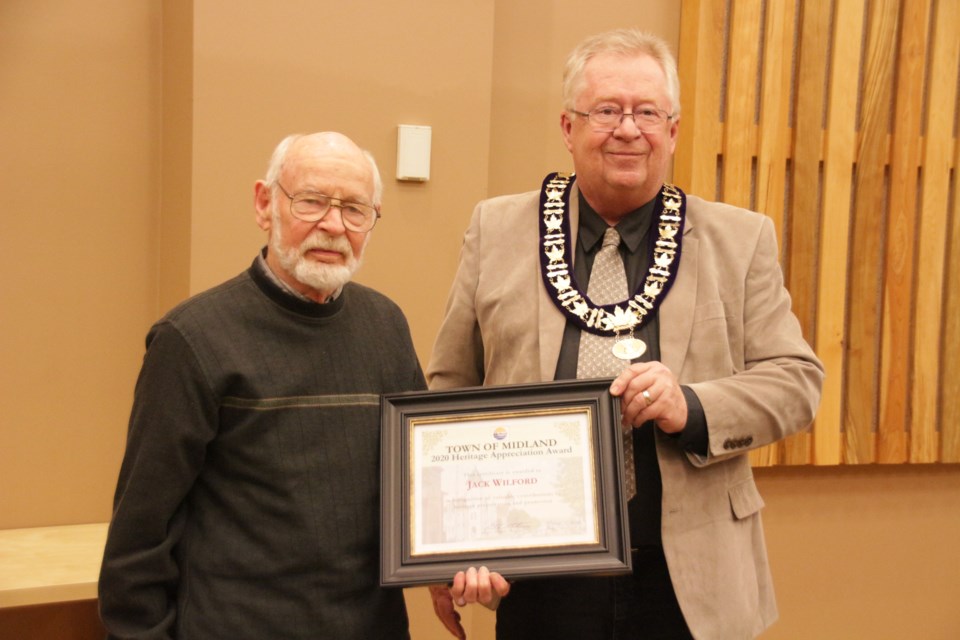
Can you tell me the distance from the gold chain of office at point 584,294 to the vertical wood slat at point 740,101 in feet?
4.72

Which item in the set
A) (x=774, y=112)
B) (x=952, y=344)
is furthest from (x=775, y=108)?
(x=952, y=344)

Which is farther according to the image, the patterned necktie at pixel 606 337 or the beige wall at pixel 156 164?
the beige wall at pixel 156 164

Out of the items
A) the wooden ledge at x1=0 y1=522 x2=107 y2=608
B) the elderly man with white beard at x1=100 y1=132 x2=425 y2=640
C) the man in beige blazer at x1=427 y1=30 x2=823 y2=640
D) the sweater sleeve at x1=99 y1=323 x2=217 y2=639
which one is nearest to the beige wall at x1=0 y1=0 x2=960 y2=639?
the wooden ledge at x1=0 y1=522 x2=107 y2=608

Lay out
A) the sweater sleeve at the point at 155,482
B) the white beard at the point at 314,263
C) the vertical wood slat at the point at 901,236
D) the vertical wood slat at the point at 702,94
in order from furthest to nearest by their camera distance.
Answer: the vertical wood slat at the point at 901,236
the vertical wood slat at the point at 702,94
the white beard at the point at 314,263
the sweater sleeve at the point at 155,482

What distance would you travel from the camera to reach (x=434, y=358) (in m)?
2.20

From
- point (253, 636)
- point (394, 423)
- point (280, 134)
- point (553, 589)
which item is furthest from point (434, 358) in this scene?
point (280, 134)

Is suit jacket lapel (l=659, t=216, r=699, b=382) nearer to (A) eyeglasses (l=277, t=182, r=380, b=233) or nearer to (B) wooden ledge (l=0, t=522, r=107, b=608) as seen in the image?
(A) eyeglasses (l=277, t=182, r=380, b=233)

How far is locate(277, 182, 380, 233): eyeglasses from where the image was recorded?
1.71 meters

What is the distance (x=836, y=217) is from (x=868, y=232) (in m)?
0.16

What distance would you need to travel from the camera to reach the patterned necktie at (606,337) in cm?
192

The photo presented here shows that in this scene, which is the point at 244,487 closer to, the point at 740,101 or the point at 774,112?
the point at 740,101

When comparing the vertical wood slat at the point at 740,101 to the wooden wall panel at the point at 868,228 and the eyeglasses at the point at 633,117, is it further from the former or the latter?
the eyeglasses at the point at 633,117

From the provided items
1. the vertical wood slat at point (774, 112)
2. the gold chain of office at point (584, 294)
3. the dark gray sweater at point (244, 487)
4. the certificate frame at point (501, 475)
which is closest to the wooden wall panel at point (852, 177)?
the vertical wood slat at point (774, 112)

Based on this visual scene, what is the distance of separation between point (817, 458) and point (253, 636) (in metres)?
2.62
